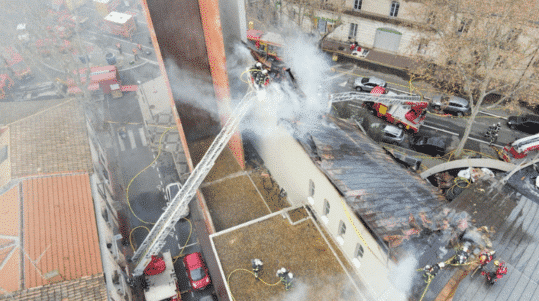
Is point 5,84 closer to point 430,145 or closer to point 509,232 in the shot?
point 430,145

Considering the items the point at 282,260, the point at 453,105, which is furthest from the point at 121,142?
the point at 453,105

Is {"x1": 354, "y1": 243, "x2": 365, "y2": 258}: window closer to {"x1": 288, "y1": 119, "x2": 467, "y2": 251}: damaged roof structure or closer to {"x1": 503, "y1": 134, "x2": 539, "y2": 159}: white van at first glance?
{"x1": 288, "y1": 119, "x2": 467, "y2": 251}: damaged roof structure

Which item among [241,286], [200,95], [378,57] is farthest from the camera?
[378,57]

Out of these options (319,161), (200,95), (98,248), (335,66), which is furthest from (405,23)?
(98,248)

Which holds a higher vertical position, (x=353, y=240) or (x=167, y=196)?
(x=353, y=240)

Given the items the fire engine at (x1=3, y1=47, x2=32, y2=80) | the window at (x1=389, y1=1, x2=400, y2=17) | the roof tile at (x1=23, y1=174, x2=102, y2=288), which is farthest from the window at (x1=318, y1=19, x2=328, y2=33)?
the fire engine at (x1=3, y1=47, x2=32, y2=80)

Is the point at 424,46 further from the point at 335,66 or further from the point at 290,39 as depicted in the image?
the point at 290,39

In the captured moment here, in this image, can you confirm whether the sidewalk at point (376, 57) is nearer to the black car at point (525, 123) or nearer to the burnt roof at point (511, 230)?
the black car at point (525, 123)
